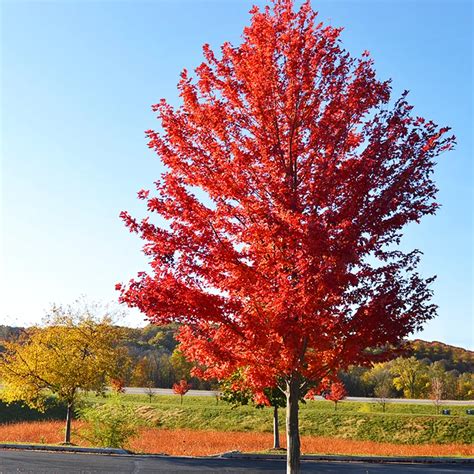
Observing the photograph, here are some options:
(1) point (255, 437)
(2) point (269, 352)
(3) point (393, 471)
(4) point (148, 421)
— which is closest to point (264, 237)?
(2) point (269, 352)

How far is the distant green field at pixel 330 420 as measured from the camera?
35781 millimetres

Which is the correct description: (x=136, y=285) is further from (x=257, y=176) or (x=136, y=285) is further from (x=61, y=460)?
(x=61, y=460)

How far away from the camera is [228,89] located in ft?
39.7

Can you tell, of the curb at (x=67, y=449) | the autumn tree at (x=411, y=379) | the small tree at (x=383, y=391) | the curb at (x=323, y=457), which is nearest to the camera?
the curb at (x=323, y=457)

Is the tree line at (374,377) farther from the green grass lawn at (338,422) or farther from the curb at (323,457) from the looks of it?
the curb at (323,457)

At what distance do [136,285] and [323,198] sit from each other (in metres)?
3.78

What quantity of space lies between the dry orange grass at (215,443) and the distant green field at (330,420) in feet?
5.90

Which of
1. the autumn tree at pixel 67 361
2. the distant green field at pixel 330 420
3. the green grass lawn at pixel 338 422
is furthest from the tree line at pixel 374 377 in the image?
the autumn tree at pixel 67 361

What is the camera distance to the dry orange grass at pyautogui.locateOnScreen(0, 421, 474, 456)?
2767 cm

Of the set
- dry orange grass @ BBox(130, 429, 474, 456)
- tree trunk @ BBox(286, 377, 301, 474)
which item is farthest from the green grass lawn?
tree trunk @ BBox(286, 377, 301, 474)

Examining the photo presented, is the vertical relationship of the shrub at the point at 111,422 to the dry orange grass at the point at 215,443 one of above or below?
above

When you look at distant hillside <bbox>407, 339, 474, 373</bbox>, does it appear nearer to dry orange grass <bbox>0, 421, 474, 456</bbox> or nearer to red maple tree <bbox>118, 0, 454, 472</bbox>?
dry orange grass <bbox>0, 421, 474, 456</bbox>

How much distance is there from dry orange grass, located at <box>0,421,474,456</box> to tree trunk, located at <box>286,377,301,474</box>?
1473cm

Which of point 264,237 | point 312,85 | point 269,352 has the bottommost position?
point 269,352
